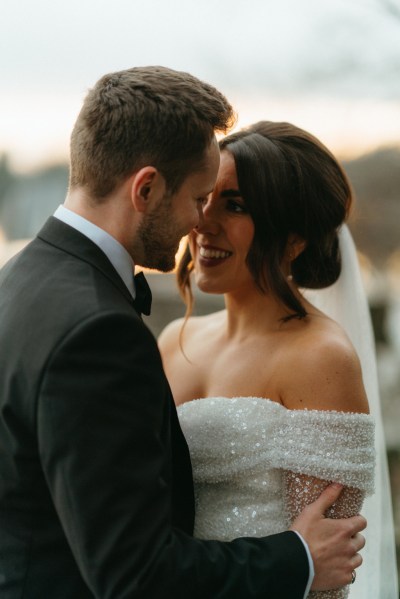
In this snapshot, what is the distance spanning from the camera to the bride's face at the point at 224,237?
2.37 metres

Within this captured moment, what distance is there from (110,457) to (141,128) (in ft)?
2.31

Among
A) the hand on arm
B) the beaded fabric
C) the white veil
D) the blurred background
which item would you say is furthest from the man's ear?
the blurred background

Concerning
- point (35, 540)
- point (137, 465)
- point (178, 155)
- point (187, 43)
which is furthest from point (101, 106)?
point (187, 43)

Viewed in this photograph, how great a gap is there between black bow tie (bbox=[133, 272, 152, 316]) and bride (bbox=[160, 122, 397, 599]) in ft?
1.78

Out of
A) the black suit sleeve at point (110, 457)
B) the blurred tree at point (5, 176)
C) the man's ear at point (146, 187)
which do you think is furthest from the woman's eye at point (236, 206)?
the blurred tree at point (5, 176)

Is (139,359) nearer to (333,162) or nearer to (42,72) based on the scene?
(333,162)

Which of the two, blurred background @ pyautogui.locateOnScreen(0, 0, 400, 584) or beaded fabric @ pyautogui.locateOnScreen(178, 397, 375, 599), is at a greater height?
blurred background @ pyautogui.locateOnScreen(0, 0, 400, 584)

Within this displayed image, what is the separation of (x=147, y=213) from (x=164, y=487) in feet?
1.93

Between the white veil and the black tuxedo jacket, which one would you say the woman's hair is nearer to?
the white veil

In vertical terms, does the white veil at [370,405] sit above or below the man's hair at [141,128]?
below

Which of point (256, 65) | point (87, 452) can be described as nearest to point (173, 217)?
point (87, 452)

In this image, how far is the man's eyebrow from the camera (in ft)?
7.74

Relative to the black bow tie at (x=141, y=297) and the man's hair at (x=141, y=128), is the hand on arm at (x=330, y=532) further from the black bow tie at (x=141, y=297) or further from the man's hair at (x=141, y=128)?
the man's hair at (x=141, y=128)

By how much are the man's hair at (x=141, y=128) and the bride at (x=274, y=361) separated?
1.93ft
